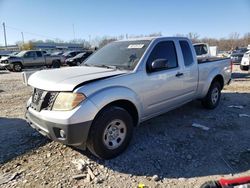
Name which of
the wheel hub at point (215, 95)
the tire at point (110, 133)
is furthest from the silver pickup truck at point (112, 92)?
the wheel hub at point (215, 95)

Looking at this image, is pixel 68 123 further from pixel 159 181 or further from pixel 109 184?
pixel 159 181

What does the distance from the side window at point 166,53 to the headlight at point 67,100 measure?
1549 mm

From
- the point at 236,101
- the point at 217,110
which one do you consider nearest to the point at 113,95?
the point at 217,110

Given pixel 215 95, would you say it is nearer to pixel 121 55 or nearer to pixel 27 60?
pixel 121 55

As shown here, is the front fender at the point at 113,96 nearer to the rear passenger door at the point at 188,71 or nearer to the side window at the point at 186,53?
the rear passenger door at the point at 188,71

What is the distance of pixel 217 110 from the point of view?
6152 mm

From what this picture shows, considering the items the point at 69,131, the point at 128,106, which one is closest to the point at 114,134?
the point at 128,106

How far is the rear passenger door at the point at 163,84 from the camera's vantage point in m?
4.03

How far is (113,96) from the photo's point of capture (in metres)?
3.39

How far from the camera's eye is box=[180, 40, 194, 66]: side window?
495 centimetres

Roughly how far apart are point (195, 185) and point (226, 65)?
4467mm

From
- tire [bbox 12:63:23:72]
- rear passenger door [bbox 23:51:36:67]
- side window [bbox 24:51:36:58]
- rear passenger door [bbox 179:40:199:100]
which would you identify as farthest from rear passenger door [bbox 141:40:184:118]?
side window [bbox 24:51:36:58]

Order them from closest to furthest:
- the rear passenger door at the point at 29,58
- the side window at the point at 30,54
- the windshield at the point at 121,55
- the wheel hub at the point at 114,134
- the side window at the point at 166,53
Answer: the wheel hub at the point at 114,134
the windshield at the point at 121,55
the side window at the point at 166,53
the rear passenger door at the point at 29,58
the side window at the point at 30,54

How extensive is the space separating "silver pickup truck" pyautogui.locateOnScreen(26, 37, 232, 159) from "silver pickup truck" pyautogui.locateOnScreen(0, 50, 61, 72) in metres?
17.9
